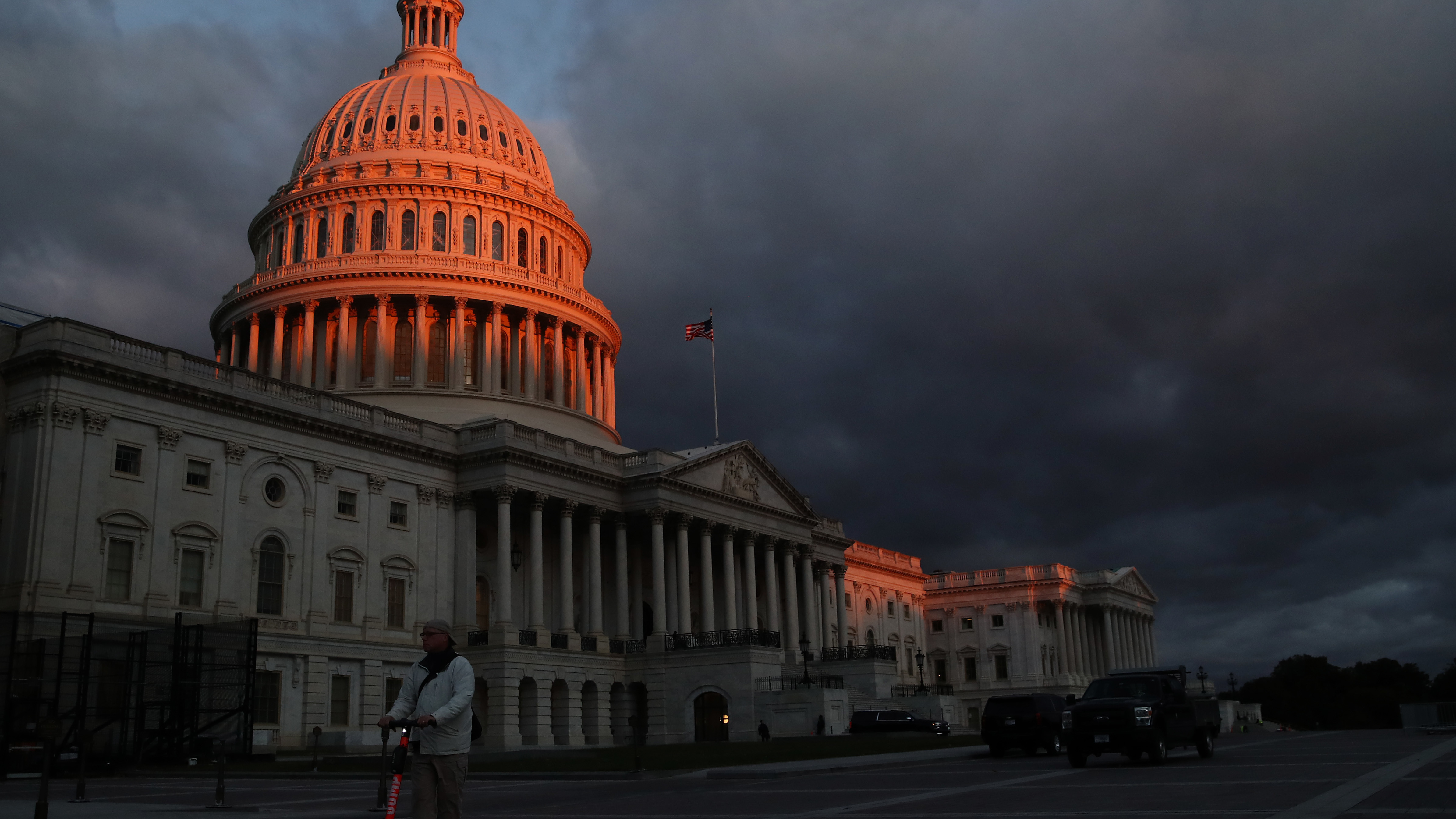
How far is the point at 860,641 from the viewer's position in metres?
99.8

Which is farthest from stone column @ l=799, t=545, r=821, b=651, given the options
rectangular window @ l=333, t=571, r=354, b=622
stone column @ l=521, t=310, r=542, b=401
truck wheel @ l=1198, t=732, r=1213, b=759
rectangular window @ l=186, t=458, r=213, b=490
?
truck wheel @ l=1198, t=732, r=1213, b=759

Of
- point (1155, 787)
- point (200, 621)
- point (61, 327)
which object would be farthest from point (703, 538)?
point (1155, 787)

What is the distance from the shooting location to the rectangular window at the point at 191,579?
157 ft

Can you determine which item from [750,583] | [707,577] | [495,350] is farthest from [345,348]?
[750,583]

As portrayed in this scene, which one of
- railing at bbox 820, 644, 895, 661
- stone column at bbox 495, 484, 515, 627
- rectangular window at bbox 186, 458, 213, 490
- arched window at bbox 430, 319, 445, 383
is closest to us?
rectangular window at bbox 186, 458, 213, 490

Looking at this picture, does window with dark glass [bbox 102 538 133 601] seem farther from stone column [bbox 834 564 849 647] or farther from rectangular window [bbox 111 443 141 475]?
stone column [bbox 834 564 849 647]

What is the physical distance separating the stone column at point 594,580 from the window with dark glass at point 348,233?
91.2ft

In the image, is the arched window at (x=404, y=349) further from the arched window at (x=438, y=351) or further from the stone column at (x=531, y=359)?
the stone column at (x=531, y=359)

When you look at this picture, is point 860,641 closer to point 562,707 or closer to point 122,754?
point 562,707

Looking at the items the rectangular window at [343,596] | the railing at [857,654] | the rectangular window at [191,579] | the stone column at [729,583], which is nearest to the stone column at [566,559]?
the stone column at [729,583]

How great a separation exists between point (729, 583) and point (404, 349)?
25.7 meters

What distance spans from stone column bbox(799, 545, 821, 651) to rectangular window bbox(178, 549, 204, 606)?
4085cm

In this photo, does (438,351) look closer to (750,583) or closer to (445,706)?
(750,583)

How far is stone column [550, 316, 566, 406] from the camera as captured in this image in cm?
8169
